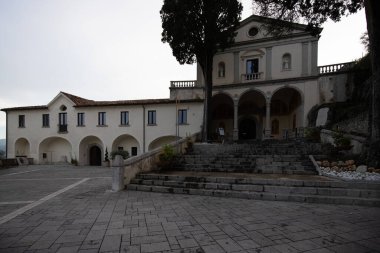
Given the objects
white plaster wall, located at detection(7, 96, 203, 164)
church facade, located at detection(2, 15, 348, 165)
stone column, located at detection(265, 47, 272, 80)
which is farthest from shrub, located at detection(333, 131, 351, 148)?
white plaster wall, located at detection(7, 96, 203, 164)

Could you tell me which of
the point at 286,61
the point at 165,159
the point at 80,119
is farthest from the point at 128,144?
the point at 286,61

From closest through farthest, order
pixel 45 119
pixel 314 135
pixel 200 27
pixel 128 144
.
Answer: pixel 314 135
pixel 200 27
pixel 128 144
pixel 45 119

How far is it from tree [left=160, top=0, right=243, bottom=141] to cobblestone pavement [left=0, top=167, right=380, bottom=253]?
1163cm

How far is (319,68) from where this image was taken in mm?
17734

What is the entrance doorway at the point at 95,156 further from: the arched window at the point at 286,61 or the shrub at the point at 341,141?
the shrub at the point at 341,141

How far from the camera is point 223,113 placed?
73.3 feet

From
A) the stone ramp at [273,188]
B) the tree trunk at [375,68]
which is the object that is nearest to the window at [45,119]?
the stone ramp at [273,188]

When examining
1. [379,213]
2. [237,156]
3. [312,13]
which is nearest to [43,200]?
[237,156]

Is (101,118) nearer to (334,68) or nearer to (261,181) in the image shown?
(261,181)

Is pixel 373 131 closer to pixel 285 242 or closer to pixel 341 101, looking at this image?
pixel 285 242

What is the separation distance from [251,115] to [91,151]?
18.2 metres

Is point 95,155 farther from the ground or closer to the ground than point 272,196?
closer to the ground

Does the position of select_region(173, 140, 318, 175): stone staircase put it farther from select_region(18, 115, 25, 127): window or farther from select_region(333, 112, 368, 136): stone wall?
select_region(18, 115, 25, 127): window

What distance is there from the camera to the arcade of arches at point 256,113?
65.7ft
